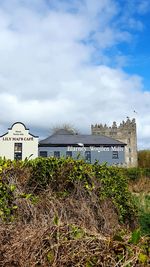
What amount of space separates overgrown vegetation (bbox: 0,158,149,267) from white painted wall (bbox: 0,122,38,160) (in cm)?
4004

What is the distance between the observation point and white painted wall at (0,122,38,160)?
46094mm

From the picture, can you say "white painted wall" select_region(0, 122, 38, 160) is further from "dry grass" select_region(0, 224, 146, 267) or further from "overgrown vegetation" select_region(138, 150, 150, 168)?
"dry grass" select_region(0, 224, 146, 267)

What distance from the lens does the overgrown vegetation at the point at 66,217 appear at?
2215mm

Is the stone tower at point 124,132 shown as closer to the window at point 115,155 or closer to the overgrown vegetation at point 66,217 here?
the window at point 115,155

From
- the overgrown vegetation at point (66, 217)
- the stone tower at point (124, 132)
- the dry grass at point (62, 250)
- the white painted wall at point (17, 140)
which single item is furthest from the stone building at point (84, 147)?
the dry grass at point (62, 250)

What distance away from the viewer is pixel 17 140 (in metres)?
46.3

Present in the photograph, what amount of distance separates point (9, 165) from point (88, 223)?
156 centimetres

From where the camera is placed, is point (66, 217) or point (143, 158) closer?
point (66, 217)

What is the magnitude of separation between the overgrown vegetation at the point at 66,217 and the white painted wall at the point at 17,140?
40044 mm

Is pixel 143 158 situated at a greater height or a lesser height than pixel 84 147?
lesser

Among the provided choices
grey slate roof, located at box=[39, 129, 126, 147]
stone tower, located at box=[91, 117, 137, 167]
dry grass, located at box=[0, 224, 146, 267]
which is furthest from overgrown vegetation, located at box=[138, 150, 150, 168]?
dry grass, located at box=[0, 224, 146, 267]

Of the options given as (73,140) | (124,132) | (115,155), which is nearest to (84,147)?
(73,140)

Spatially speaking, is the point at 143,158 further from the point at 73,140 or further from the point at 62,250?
the point at 62,250

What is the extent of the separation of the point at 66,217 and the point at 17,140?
4313 centimetres
